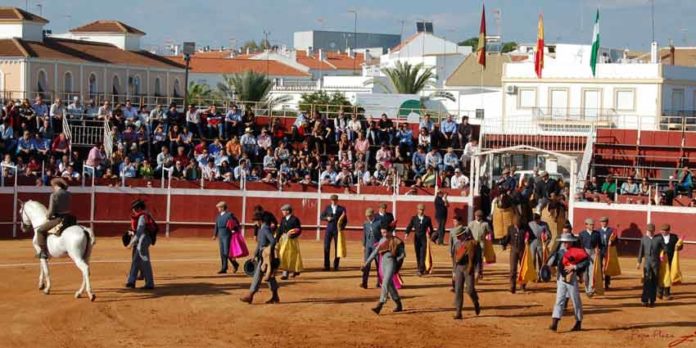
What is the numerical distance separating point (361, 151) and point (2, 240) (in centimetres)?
1187

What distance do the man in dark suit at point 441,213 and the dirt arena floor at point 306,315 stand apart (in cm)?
593

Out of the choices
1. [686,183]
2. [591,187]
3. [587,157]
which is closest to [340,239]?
[591,187]

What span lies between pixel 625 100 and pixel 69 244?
115 ft

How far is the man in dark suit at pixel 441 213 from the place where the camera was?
37031 millimetres

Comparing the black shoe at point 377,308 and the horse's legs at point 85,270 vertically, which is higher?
the horse's legs at point 85,270

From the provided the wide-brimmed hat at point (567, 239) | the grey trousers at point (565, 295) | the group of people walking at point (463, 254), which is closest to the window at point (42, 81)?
the group of people walking at point (463, 254)

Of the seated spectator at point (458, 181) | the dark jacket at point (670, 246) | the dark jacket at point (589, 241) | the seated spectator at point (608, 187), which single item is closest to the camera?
the dark jacket at point (670, 246)

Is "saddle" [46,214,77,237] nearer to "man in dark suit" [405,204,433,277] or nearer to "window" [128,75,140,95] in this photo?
"man in dark suit" [405,204,433,277]

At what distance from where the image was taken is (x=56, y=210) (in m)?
25.6

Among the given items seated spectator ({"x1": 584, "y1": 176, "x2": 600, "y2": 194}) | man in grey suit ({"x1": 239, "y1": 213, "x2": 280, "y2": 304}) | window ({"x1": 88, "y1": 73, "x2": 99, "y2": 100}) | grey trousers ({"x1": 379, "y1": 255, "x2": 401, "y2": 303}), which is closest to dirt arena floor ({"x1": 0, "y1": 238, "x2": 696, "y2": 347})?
grey trousers ({"x1": 379, "y1": 255, "x2": 401, "y2": 303})

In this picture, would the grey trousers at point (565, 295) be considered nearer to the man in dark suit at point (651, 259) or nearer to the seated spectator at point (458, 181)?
the man in dark suit at point (651, 259)

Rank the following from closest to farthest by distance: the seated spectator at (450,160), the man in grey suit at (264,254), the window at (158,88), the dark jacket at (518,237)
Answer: the man in grey suit at (264,254) < the dark jacket at (518,237) < the seated spectator at (450,160) < the window at (158,88)

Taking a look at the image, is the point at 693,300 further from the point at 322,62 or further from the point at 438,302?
the point at 322,62

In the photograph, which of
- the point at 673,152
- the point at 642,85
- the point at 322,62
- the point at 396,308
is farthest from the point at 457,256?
the point at 322,62
